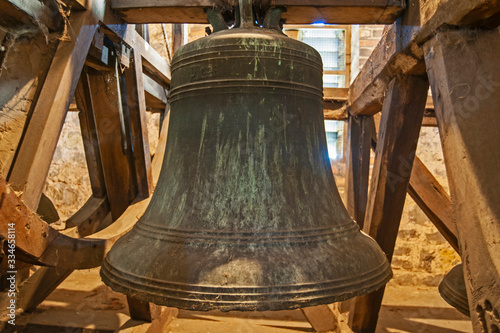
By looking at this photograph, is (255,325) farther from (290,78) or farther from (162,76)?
(290,78)

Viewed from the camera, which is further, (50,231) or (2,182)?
(50,231)

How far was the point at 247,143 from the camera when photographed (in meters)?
1.28

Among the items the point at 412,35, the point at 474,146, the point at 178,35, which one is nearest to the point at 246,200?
the point at 474,146

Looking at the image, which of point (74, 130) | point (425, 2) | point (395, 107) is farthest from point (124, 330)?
point (74, 130)

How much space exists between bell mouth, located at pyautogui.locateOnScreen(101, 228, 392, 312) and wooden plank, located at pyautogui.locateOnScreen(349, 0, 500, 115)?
0.83 m

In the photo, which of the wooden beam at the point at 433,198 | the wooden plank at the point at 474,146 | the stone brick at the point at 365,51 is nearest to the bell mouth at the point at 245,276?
the wooden plank at the point at 474,146

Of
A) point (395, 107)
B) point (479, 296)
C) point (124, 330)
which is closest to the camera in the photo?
point (479, 296)

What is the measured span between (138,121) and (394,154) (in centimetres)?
147

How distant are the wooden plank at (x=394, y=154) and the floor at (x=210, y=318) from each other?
1.46 meters

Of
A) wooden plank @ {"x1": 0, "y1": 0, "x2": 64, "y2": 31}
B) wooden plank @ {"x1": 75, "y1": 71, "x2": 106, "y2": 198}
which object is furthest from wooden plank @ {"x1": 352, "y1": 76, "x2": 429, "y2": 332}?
wooden plank @ {"x1": 75, "y1": 71, "x2": 106, "y2": 198}

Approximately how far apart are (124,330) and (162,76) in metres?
1.79

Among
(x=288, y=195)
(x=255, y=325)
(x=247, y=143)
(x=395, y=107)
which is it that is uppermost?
(x=395, y=107)

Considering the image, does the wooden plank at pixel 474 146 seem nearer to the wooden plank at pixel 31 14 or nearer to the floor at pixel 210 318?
the wooden plank at pixel 31 14

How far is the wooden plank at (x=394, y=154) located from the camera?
81.4 inches
